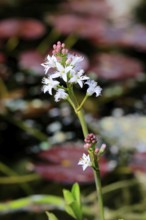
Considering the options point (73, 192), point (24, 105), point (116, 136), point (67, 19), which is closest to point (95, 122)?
point (116, 136)

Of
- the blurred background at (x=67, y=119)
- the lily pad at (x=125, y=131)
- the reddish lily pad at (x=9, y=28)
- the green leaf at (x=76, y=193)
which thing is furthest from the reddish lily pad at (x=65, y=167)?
the reddish lily pad at (x=9, y=28)

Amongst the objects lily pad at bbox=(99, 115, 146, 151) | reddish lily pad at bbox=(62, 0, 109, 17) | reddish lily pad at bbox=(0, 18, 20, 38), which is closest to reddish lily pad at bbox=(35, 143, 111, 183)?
lily pad at bbox=(99, 115, 146, 151)

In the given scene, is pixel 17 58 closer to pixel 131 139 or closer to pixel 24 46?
pixel 24 46

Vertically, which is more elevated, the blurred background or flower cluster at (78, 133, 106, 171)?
the blurred background

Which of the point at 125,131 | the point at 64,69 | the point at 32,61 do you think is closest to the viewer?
the point at 64,69

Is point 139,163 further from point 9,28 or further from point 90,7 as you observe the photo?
point 90,7

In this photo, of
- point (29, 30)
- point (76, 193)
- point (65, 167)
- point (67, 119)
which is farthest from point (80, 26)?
point (76, 193)

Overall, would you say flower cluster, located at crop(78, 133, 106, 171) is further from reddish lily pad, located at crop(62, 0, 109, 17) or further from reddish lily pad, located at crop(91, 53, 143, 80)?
reddish lily pad, located at crop(62, 0, 109, 17)
